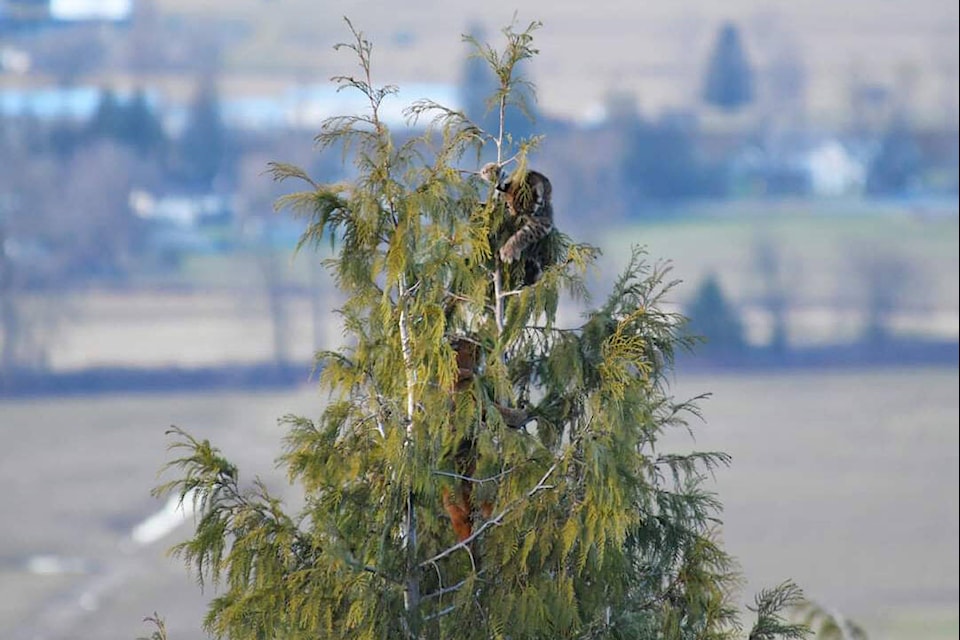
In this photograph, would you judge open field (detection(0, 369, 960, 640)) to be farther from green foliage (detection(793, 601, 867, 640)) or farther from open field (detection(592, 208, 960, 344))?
green foliage (detection(793, 601, 867, 640))

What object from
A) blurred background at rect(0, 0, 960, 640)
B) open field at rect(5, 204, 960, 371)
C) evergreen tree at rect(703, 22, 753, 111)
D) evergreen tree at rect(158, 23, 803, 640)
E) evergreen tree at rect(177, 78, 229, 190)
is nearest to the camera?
evergreen tree at rect(158, 23, 803, 640)

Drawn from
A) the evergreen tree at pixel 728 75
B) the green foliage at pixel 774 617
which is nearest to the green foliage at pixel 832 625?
the green foliage at pixel 774 617

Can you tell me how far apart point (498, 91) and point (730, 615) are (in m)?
1.12

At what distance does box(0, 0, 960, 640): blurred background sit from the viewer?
16609mm

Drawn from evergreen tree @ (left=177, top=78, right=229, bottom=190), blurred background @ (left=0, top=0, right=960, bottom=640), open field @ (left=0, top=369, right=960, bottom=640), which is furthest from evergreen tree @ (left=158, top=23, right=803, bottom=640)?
evergreen tree @ (left=177, top=78, right=229, bottom=190)

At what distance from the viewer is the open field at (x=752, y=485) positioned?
49.6 ft

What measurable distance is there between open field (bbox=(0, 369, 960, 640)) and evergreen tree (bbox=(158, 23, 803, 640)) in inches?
477

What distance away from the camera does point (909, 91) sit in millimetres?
17422

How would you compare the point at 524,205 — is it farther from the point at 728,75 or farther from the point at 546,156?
the point at 728,75

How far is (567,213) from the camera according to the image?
16875mm

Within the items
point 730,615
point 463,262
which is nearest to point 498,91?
point 463,262

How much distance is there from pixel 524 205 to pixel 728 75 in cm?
1527

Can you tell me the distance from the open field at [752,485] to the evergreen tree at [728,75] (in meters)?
3.43

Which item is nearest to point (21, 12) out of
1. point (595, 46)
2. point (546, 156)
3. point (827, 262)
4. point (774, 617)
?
point (546, 156)
